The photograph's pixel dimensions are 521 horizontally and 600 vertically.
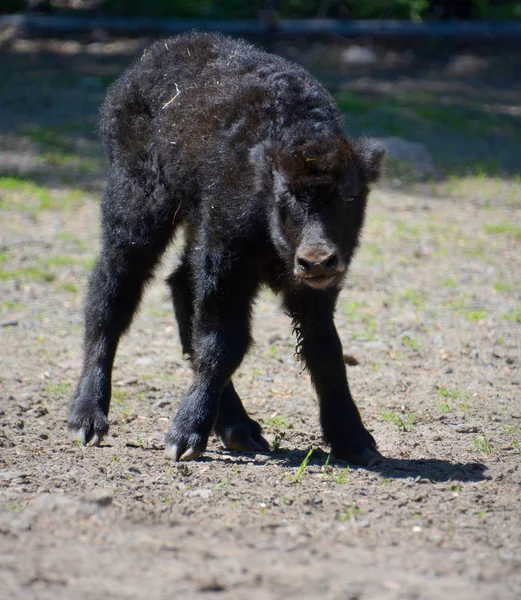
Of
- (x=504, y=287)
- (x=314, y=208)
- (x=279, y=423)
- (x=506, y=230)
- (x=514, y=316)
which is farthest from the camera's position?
(x=506, y=230)

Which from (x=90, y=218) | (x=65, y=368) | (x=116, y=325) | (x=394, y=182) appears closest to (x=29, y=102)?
(x=90, y=218)

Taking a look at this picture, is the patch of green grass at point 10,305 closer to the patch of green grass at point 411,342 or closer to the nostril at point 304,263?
the patch of green grass at point 411,342

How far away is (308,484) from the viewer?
448cm

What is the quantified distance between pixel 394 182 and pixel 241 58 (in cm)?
660

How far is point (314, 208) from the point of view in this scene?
4.50 metres

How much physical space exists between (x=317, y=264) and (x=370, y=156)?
0.87 m

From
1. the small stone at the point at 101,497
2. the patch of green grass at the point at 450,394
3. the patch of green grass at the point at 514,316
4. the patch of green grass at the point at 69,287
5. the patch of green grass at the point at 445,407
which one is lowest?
the patch of green grass at the point at 69,287

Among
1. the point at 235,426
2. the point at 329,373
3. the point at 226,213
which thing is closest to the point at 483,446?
the point at 329,373

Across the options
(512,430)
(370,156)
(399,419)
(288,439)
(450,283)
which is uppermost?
(370,156)

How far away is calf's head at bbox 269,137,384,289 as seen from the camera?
14.4 feet

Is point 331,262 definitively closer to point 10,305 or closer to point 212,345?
point 212,345

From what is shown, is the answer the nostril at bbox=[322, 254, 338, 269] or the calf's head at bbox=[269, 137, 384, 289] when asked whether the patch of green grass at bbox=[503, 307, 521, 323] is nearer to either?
the calf's head at bbox=[269, 137, 384, 289]

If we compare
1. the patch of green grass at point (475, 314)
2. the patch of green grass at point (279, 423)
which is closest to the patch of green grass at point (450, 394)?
the patch of green grass at point (279, 423)

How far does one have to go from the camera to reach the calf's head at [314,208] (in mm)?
4391
